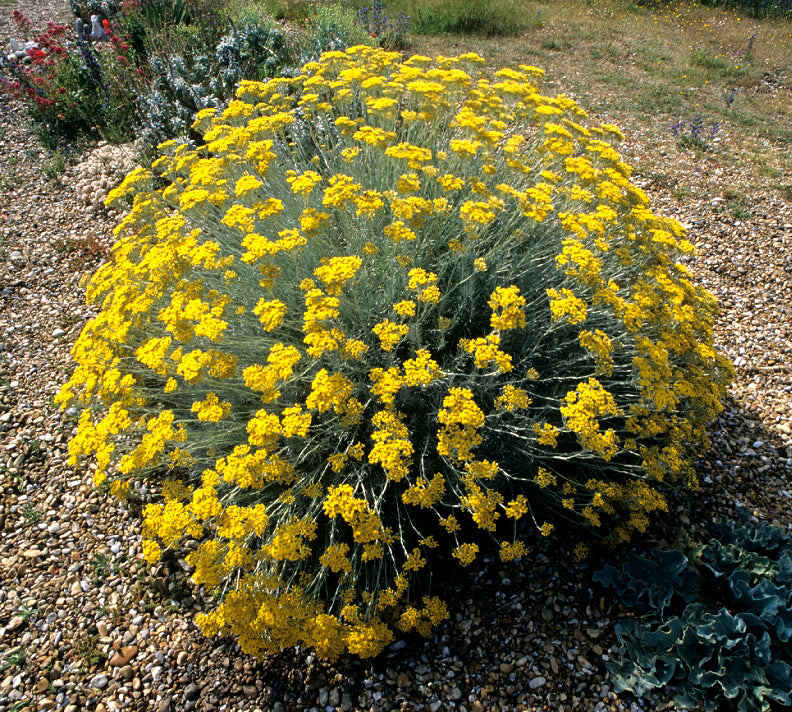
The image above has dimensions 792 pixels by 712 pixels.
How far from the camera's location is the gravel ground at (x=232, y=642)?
9.63 ft

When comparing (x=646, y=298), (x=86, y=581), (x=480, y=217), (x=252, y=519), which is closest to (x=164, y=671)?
(x=86, y=581)

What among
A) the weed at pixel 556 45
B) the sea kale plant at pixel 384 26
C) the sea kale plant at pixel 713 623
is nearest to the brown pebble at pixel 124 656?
the sea kale plant at pixel 713 623

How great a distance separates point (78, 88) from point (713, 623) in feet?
33.7

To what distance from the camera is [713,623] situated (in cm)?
280

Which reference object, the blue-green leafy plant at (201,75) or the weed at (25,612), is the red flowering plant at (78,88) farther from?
the weed at (25,612)

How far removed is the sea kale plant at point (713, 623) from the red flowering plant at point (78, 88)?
8782 mm

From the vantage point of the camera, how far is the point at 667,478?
3.69 metres

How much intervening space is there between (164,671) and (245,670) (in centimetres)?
50

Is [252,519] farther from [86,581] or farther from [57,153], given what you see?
[57,153]

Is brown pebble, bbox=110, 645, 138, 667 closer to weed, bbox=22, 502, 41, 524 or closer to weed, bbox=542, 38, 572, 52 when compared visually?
weed, bbox=22, 502, 41, 524

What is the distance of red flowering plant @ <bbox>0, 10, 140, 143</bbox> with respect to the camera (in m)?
7.90

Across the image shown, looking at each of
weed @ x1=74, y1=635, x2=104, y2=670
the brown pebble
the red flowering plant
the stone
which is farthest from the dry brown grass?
weed @ x1=74, y1=635, x2=104, y2=670

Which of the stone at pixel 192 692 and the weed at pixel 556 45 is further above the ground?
the weed at pixel 556 45

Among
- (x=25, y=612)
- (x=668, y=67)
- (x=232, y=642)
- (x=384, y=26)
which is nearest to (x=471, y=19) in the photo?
(x=384, y=26)
